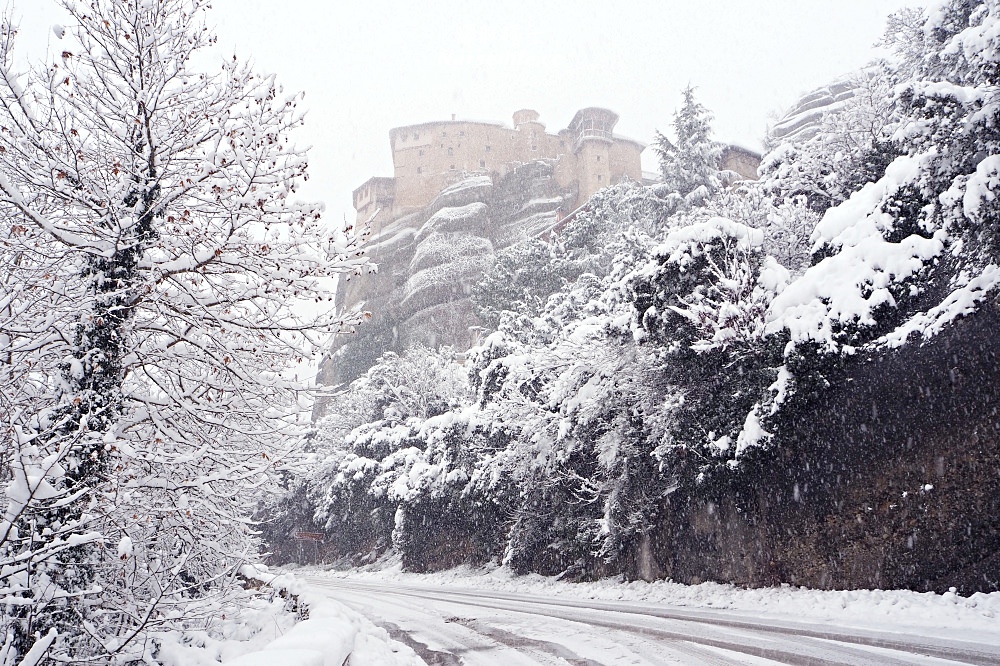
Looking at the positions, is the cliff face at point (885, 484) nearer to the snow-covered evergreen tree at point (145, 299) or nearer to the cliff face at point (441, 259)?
the snow-covered evergreen tree at point (145, 299)

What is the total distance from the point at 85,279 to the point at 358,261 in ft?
7.86

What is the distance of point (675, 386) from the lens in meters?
14.6

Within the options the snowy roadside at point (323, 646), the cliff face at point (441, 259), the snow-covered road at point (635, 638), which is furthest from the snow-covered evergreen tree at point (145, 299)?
the cliff face at point (441, 259)

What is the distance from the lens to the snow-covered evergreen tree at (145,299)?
517 cm

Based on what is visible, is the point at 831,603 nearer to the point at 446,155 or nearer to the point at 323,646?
the point at 323,646

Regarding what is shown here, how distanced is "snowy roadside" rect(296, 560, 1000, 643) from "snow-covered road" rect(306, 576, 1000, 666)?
49 cm

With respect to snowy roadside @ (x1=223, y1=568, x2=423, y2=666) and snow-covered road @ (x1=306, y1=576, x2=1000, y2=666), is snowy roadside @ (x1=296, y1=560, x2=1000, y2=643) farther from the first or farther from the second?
snowy roadside @ (x1=223, y1=568, x2=423, y2=666)

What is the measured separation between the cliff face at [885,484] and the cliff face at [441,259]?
39.5 meters

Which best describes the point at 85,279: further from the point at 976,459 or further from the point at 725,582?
the point at 725,582

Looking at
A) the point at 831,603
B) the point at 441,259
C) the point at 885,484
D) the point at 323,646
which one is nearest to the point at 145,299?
the point at 323,646

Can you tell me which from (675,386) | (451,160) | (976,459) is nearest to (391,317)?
(451,160)

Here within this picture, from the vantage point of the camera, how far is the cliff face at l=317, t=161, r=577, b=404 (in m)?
56.6

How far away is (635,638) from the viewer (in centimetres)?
895

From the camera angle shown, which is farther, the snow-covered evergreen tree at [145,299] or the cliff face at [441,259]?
the cliff face at [441,259]
